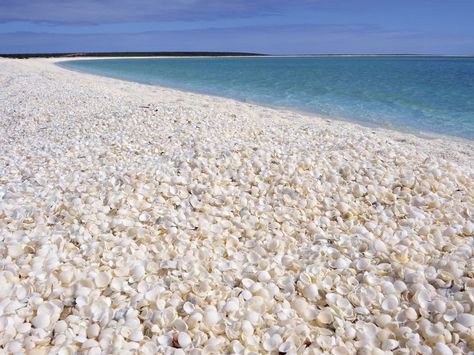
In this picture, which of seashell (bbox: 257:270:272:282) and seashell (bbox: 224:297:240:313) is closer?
seashell (bbox: 224:297:240:313)

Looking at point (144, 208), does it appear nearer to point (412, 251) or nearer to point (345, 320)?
point (345, 320)

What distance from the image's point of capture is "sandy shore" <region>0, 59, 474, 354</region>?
9.29 feet

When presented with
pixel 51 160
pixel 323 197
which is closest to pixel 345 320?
pixel 323 197

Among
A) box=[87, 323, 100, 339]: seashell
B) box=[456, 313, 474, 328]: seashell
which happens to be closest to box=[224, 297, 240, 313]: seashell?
box=[87, 323, 100, 339]: seashell

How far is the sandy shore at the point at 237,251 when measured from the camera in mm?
2832

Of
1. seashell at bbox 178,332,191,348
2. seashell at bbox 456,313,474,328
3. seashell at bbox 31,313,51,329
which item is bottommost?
seashell at bbox 178,332,191,348

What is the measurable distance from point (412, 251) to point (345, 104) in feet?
51.4

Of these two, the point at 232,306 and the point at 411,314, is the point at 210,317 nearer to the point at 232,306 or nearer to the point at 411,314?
the point at 232,306

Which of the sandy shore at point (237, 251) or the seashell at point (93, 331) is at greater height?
the sandy shore at point (237, 251)

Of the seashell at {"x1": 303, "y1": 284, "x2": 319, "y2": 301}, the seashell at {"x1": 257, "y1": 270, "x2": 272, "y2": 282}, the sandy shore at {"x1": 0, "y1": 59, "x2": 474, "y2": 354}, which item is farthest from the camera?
the seashell at {"x1": 257, "y1": 270, "x2": 272, "y2": 282}

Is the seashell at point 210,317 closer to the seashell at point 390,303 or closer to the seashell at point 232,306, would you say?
the seashell at point 232,306

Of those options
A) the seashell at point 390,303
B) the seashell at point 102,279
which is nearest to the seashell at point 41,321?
Result: the seashell at point 102,279

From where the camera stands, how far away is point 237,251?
12.7ft

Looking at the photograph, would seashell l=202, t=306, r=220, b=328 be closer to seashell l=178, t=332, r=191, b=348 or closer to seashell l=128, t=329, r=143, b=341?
seashell l=178, t=332, r=191, b=348
